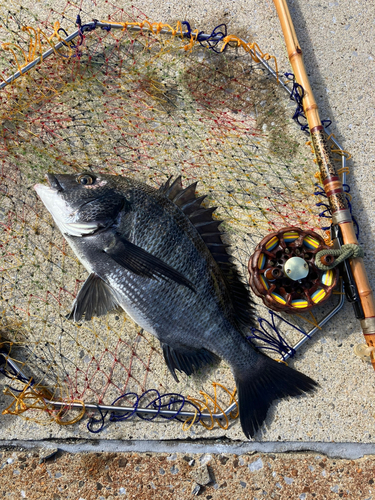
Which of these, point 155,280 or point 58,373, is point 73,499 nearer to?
point 58,373

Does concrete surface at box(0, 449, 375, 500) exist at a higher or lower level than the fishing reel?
lower

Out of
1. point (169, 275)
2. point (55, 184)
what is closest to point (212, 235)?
point (169, 275)

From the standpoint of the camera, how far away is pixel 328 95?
2.55m

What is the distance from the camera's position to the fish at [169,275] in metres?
1.95

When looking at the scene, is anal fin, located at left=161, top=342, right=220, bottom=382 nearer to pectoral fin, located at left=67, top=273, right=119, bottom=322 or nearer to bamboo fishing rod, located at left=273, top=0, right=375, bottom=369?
pectoral fin, located at left=67, top=273, right=119, bottom=322

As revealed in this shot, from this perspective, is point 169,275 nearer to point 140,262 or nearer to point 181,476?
point 140,262

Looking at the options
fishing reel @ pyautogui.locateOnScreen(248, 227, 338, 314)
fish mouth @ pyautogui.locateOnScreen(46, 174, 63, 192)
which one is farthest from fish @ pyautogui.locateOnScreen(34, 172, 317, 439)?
fishing reel @ pyautogui.locateOnScreen(248, 227, 338, 314)

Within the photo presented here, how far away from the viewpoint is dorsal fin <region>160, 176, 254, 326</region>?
2139mm

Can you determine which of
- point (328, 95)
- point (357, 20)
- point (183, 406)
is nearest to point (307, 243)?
point (328, 95)

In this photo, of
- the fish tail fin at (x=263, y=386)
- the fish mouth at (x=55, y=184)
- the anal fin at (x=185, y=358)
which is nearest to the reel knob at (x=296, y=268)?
the fish tail fin at (x=263, y=386)

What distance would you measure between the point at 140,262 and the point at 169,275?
0.18 metres

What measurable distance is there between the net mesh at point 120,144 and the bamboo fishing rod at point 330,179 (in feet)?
0.63

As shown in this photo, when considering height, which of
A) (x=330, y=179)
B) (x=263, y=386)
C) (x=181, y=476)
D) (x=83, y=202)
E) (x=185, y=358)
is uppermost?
(x=83, y=202)

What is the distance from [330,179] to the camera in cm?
226
